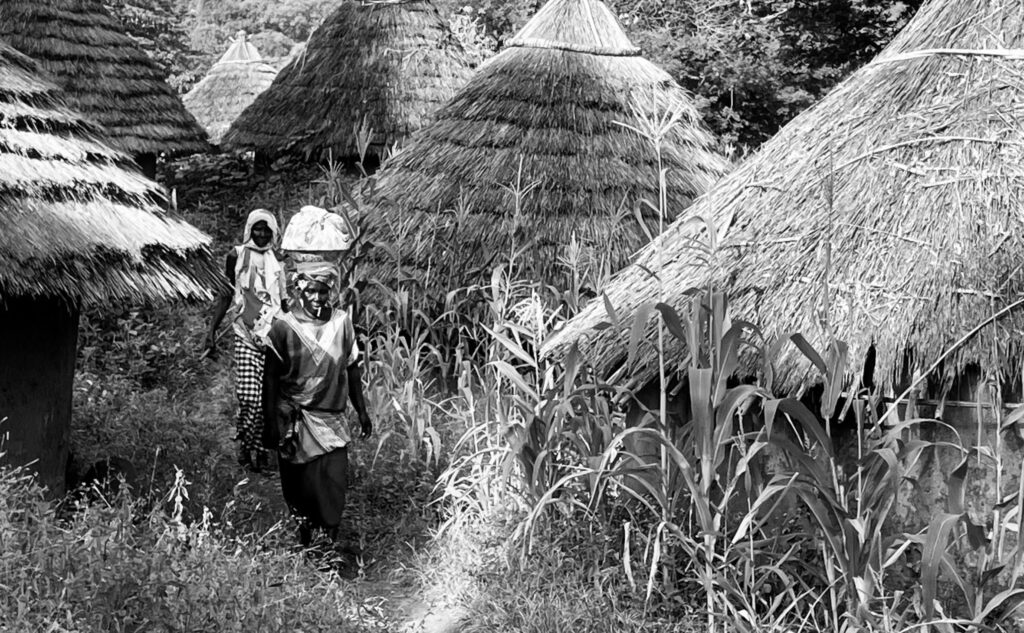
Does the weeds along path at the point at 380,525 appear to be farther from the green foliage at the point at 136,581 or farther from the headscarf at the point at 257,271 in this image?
the headscarf at the point at 257,271

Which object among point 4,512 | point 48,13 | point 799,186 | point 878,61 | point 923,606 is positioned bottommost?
point 923,606

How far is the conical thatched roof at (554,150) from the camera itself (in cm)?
878

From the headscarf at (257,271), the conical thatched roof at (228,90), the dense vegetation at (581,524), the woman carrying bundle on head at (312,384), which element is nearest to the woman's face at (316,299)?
the woman carrying bundle on head at (312,384)

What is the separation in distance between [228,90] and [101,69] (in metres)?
6.09

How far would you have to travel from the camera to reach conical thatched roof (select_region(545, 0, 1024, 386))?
184 inches

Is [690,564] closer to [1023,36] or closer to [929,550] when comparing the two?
[929,550]

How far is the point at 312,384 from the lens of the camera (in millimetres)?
5355

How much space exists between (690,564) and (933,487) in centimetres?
93

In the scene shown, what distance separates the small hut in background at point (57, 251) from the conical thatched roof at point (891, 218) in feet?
5.56

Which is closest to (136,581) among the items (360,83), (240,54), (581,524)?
(581,524)

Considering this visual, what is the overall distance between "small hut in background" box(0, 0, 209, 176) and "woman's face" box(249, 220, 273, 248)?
20.3 feet

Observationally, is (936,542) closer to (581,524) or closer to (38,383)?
(581,524)

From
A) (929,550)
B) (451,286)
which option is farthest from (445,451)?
(929,550)

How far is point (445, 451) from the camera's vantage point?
6.80m
